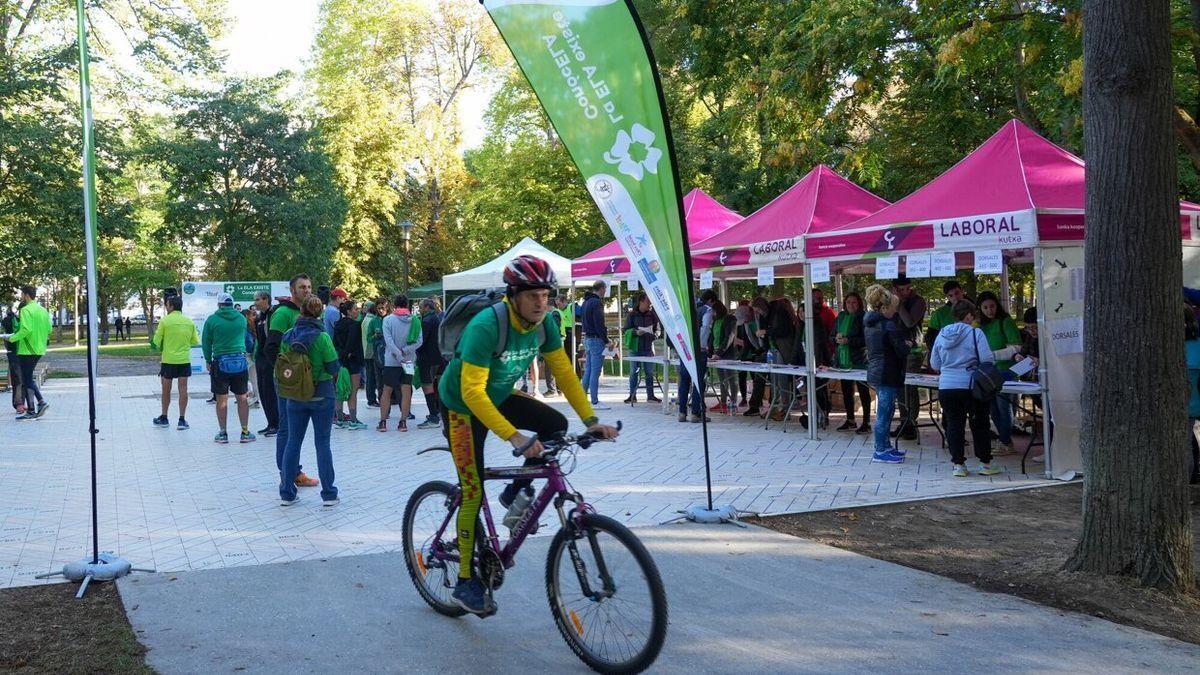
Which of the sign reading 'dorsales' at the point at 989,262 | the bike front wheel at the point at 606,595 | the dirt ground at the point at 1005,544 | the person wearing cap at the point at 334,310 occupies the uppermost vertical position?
the sign reading 'dorsales' at the point at 989,262

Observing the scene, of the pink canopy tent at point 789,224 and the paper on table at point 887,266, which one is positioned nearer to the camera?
the paper on table at point 887,266

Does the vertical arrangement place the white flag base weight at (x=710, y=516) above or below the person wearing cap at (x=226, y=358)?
below

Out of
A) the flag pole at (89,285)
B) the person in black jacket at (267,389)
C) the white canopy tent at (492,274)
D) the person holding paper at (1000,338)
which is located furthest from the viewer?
the white canopy tent at (492,274)

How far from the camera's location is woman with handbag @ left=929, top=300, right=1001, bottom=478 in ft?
29.9

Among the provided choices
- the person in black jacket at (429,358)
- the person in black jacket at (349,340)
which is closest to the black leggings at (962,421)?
the person in black jacket at (429,358)

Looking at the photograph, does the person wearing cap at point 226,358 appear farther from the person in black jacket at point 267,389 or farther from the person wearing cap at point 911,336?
the person wearing cap at point 911,336

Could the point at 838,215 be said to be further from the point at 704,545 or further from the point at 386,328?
the point at 704,545

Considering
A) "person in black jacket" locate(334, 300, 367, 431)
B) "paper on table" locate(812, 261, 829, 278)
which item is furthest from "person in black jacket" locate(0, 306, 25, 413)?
"paper on table" locate(812, 261, 829, 278)

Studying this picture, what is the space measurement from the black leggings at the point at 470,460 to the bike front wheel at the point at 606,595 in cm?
45

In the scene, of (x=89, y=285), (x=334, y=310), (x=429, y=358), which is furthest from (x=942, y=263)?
(x=334, y=310)

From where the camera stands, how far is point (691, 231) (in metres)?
16.5

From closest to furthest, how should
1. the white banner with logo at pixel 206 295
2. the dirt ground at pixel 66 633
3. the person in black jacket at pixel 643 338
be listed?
the dirt ground at pixel 66 633 → the person in black jacket at pixel 643 338 → the white banner with logo at pixel 206 295

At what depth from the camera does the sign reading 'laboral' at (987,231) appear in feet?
29.9

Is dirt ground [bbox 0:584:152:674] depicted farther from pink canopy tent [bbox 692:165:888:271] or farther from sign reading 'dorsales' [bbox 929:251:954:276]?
pink canopy tent [bbox 692:165:888:271]
